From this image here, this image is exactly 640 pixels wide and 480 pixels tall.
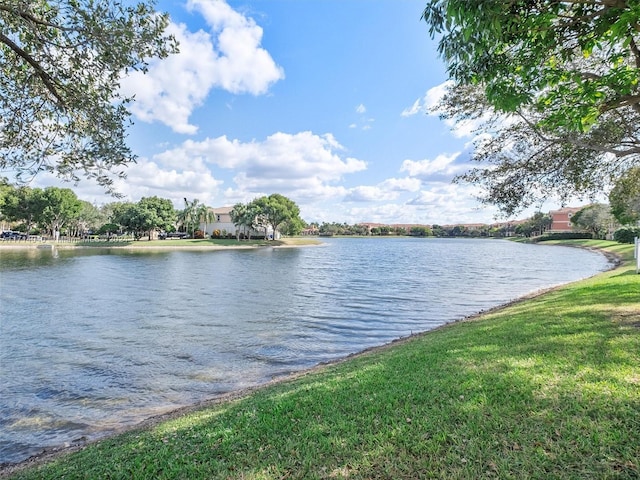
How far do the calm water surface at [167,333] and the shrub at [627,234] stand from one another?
36.8 m

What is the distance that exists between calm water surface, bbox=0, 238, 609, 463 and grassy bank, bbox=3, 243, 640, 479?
265 centimetres

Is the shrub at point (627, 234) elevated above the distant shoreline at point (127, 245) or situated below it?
above

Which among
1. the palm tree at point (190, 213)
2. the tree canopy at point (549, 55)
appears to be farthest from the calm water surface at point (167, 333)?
the palm tree at point (190, 213)

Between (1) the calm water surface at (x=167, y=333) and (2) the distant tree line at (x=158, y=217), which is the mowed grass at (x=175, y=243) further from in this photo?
(1) the calm water surface at (x=167, y=333)

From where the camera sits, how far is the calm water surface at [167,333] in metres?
7.37

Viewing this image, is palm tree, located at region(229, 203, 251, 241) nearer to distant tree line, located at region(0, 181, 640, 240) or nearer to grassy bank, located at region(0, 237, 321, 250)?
distant tree line, located at region(0, 181, 640, 240)

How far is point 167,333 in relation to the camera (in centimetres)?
1283

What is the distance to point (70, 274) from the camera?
28.3 meters

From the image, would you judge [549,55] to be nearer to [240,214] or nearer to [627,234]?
[627,234]

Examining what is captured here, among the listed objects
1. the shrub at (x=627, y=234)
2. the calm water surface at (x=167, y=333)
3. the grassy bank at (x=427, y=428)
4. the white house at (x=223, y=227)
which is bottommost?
the calm water surface at (x=167, y=333)

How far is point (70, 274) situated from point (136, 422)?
87.9ft

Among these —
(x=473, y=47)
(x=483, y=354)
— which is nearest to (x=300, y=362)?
(x=483, y=354)

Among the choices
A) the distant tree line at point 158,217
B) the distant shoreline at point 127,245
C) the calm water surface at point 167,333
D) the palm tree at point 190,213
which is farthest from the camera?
the palm tree at point 190,213

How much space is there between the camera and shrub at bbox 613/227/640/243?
172 feet
